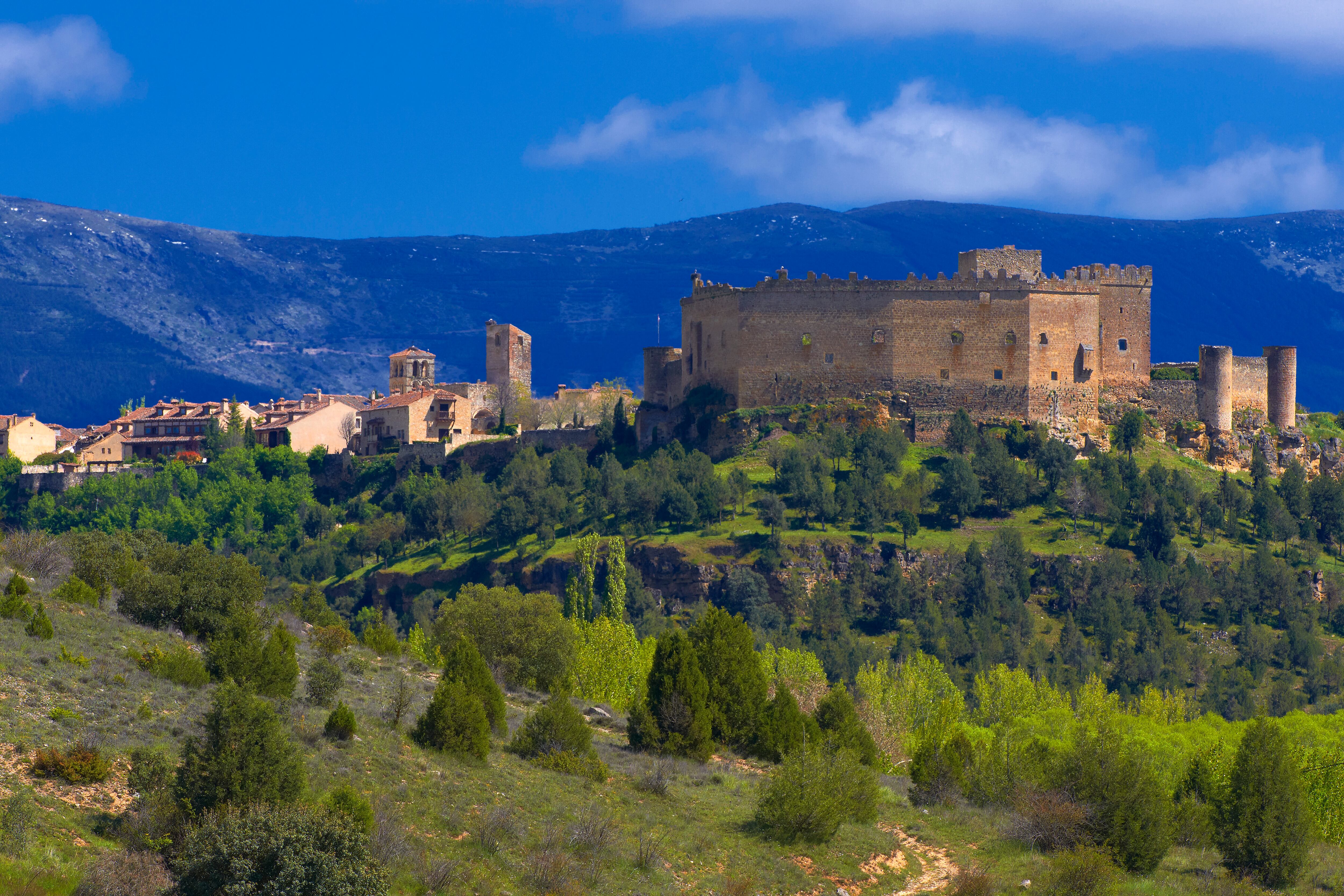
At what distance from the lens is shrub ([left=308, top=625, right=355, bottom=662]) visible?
157 feet

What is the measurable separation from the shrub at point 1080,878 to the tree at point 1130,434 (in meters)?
52.0

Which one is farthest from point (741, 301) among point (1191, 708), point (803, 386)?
point (1191, 708)

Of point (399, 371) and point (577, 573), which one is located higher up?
point (399, 371)

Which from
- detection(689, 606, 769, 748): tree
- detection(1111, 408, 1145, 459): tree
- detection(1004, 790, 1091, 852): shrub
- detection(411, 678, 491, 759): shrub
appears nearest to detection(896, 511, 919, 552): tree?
detection(1111, 408, 1145, 459): tree

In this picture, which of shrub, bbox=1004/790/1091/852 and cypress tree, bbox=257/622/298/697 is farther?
shrub, bbox=1004/790/1091/852

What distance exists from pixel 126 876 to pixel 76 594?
18864mm

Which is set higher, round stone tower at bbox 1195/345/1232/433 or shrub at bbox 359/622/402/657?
round stone tower at bbox 1195/345/1232/433

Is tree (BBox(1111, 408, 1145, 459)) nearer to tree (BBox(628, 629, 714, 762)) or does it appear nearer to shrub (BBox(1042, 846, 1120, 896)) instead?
tree (BBox(628, 629, 714, 762))

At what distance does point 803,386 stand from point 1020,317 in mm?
11313

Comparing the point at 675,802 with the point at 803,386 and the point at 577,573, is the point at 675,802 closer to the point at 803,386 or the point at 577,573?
the point at 577,573

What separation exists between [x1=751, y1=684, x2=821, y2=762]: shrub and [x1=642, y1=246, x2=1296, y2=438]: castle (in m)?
41.8

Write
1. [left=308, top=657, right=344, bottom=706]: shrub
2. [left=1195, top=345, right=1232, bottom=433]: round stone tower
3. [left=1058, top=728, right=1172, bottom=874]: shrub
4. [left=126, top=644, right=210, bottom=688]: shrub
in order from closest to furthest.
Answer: [left=126, top=644, right=210, bottom=688]: shrub, [left=1058, top=728, right=1172, bottom=874]: shrub, [left=308, top=657, right=344, bottom=706]: shrub, [left=1195, top=345, right=1232, bottom=433]: round stone tower

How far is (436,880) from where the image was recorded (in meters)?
30.5

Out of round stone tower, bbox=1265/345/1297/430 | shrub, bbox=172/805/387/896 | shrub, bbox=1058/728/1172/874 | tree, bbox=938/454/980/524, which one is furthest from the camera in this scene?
round stone tower, bbox=1265/345/1297/430
